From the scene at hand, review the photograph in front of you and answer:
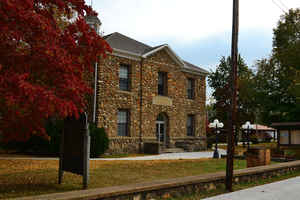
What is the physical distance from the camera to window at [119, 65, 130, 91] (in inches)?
873

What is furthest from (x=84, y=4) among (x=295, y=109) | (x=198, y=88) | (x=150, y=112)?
(x=295, y=109)

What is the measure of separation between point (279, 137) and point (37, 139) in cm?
1528

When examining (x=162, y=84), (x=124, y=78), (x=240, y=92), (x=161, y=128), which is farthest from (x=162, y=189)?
(x=240, y=92)

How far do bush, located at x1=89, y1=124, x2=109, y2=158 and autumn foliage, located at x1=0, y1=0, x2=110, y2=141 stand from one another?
11146mm

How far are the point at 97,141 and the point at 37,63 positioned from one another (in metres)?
12.7

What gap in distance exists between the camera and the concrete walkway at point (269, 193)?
25.4ft

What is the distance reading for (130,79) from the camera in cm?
2247

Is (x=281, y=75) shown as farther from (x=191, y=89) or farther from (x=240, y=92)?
(x=191, y=89)

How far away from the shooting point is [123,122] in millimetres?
22234

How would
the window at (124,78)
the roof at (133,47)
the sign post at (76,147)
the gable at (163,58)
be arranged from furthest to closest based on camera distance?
the gable at (163,58)
the roof at (133,47)
the window at (124,78)
the sign post at (76,147)

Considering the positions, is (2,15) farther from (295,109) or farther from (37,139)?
(295,109)

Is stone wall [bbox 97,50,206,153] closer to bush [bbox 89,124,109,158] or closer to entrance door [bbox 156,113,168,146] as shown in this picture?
entrance door [bbox 156,113,168,146]

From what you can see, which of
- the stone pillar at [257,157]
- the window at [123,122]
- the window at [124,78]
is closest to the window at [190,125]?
the window at [123,122]

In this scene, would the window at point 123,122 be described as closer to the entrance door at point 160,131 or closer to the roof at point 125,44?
the entrance door at point 160,131
